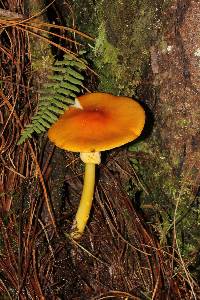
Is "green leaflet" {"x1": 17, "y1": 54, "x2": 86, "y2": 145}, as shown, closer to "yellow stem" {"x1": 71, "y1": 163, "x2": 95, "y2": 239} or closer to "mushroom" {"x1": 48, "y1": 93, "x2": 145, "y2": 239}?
"mushroom" {"x1": 48, "y1": 93, "x2": 145, "y2": 239}

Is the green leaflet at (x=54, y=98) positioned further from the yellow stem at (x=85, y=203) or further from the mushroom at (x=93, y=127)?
the yellow stem at (x=85, y=203)

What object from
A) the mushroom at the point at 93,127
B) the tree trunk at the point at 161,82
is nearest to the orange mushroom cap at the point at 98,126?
the mushroom at the point at 93,127

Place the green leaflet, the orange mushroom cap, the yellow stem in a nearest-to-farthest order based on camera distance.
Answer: the orange mushroom cap < the green leaflet < the yellow stem

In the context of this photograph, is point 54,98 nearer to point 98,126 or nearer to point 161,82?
point 98,126

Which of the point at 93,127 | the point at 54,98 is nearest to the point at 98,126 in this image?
the point at 93,127

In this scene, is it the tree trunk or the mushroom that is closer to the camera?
the mushroom

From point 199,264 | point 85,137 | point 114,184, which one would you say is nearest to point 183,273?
point 199,264

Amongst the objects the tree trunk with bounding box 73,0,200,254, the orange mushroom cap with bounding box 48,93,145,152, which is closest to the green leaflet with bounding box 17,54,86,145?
the orange mushroom cap with bounding box 48,93,145,152
